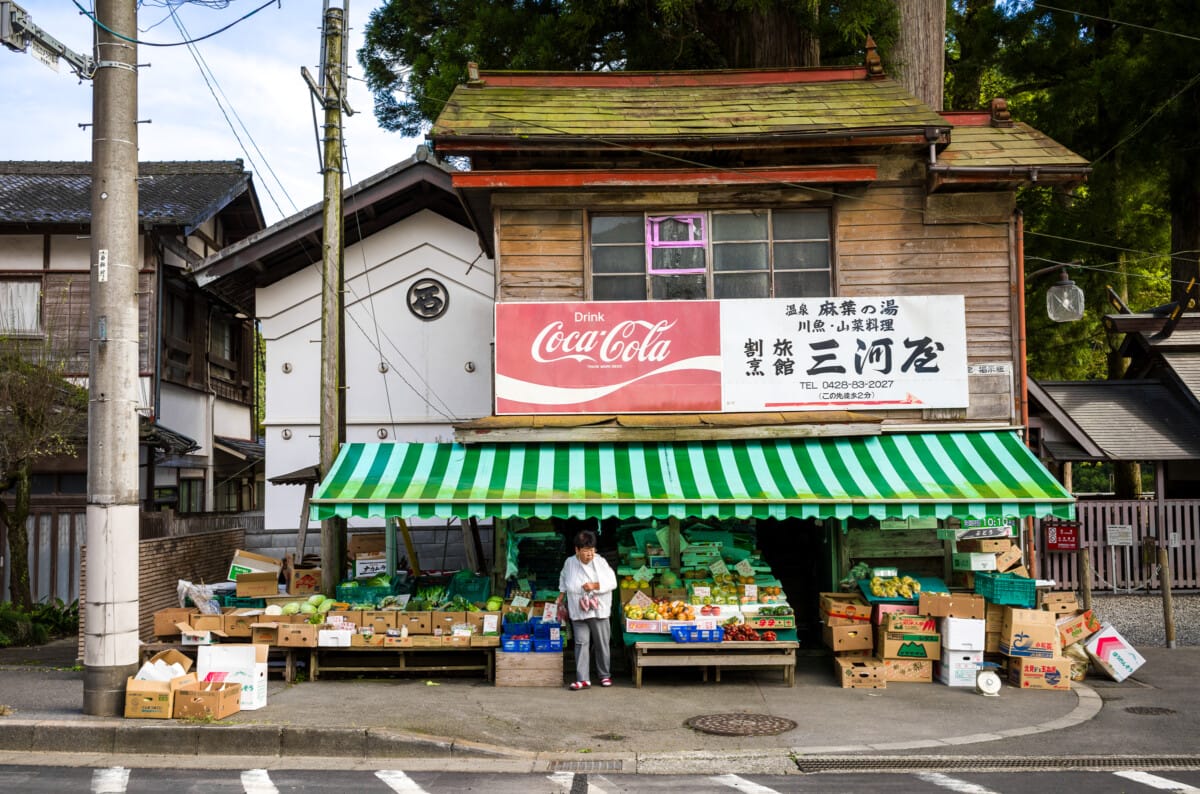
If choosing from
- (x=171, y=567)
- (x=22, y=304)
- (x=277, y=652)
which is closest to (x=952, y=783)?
(x=277, y=652)

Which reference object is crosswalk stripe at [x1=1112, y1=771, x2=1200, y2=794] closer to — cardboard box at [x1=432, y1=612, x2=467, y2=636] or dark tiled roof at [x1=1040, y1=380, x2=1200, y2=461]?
cardboard box at [x1=432, y1=612, x2=467, y2=636]

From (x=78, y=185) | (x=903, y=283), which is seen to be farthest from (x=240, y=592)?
(x=78, y=185)

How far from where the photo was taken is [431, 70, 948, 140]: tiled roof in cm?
1277

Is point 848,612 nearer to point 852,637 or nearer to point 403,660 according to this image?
point 852,637

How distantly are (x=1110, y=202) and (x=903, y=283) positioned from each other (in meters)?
11.4

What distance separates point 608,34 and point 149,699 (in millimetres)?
15678

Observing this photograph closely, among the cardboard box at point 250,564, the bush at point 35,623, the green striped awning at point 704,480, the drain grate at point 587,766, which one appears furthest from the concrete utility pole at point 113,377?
the bush at point 35,623

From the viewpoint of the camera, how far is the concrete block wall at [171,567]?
13117mm

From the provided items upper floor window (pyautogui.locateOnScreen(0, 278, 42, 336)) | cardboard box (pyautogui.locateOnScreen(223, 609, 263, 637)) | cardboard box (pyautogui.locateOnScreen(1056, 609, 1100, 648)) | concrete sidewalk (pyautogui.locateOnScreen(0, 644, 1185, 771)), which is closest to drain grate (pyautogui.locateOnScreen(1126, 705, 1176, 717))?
concrete sidewalk (pyautogui.locateOnScreen(0, 644, 1185, 771))

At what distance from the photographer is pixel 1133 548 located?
17.9 meters

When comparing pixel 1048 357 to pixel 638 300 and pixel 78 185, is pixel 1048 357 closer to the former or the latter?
pixel 638 300

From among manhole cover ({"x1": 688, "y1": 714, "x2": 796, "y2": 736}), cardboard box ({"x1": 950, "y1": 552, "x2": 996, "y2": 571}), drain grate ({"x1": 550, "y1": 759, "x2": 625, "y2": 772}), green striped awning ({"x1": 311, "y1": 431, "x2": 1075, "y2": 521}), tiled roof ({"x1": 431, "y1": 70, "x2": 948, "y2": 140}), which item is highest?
tiled roof ({"x1": 431, "y1": 70, "x2": 948, "y2": 140})

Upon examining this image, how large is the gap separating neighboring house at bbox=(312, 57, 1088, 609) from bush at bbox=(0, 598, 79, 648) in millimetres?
6134

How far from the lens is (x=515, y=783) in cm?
780
